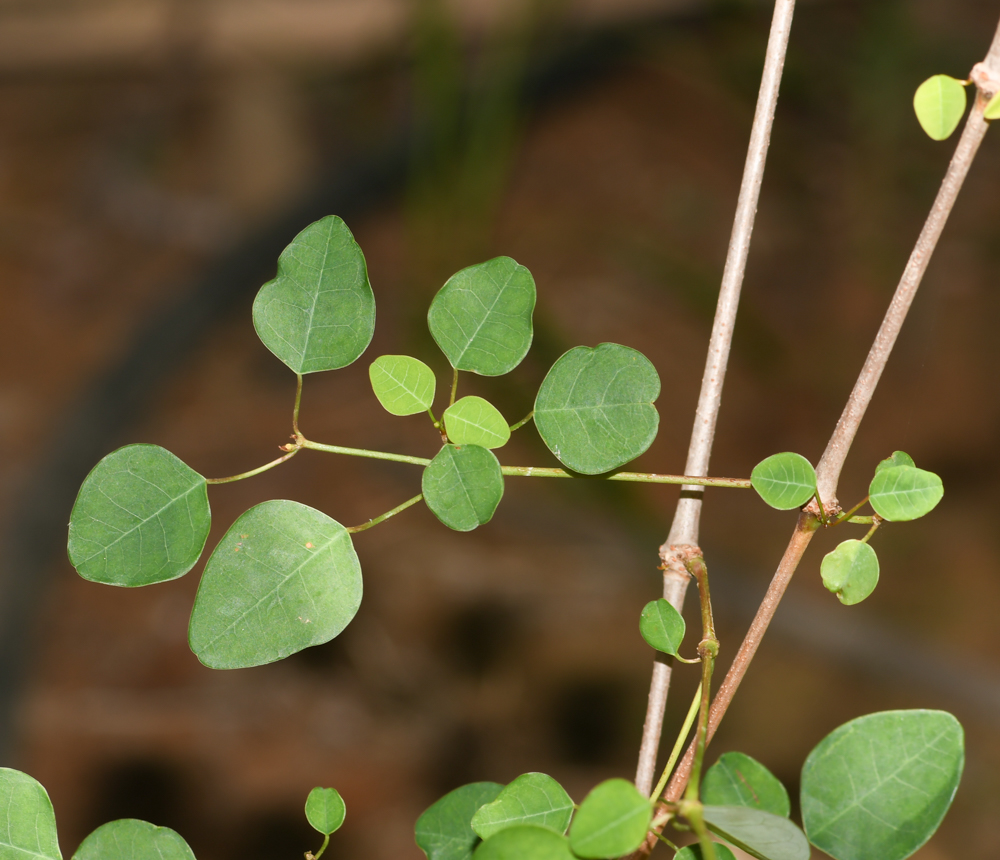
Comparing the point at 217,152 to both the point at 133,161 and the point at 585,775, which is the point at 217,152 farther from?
the point at 585,775

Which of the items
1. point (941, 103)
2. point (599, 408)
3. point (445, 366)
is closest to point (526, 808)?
point (599, 408)

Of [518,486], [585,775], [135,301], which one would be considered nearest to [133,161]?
[135,301]

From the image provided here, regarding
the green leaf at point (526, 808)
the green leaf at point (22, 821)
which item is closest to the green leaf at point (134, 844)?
the green leaf at point (22, 821)

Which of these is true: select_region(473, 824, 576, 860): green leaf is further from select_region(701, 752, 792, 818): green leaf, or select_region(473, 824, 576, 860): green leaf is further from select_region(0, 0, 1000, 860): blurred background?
select_region(0, 0, 1000, 860): blurred background

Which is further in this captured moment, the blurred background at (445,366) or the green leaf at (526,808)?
the blurred background at (445,366)

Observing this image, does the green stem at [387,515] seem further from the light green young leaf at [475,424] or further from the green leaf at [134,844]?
→ the green leaf at [134,844]

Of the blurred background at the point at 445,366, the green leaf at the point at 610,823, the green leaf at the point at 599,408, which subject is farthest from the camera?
the blurred background at the point at 445,366

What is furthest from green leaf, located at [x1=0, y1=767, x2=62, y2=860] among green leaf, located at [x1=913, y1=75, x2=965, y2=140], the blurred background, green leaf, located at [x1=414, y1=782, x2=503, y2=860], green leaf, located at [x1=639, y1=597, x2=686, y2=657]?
the blurred background
